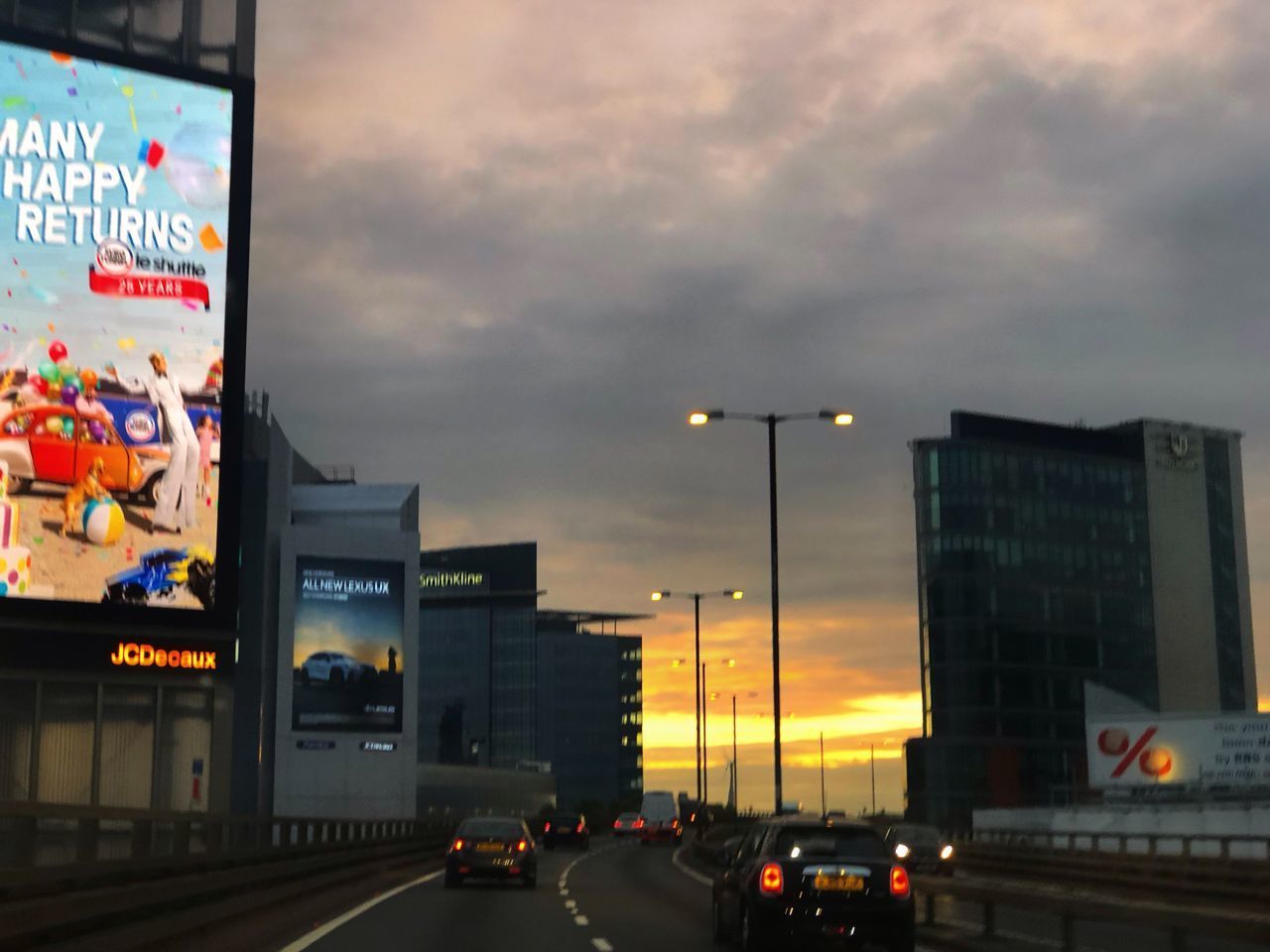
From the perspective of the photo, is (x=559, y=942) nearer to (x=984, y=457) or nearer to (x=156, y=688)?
(x=156, y=688)

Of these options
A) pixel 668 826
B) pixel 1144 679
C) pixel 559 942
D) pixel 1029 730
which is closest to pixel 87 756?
pixel 559 942

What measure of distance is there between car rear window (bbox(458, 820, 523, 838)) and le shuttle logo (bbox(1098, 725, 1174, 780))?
5028 cm

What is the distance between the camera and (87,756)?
5675cm

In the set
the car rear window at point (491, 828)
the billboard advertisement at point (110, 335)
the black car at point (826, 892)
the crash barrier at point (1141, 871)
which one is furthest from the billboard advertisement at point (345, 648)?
the black car at point (826, 892)

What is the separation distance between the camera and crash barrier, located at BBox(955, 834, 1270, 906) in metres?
36.7

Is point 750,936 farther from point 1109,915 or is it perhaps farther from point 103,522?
point 103,522

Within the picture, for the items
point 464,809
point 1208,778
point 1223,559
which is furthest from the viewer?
point 1223,559

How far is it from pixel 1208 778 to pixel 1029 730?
74475mm

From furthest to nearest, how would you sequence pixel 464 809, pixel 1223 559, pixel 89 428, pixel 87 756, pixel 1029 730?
pixel 1223 559 → pixel 1029 730 → pixel 464 809 → pixel 87 756 → pixel 89 428

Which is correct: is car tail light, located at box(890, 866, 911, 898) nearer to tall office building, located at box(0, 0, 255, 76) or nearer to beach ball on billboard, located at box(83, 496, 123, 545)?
beach ball on billboard, located at box(83, 496, 123, 545)

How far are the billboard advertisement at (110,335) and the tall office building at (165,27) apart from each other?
24.0ft

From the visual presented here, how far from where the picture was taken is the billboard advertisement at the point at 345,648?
10044 centimetres

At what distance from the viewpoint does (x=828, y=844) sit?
19500 mm

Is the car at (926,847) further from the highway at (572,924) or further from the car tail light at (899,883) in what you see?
the car tail light at (899,883)
